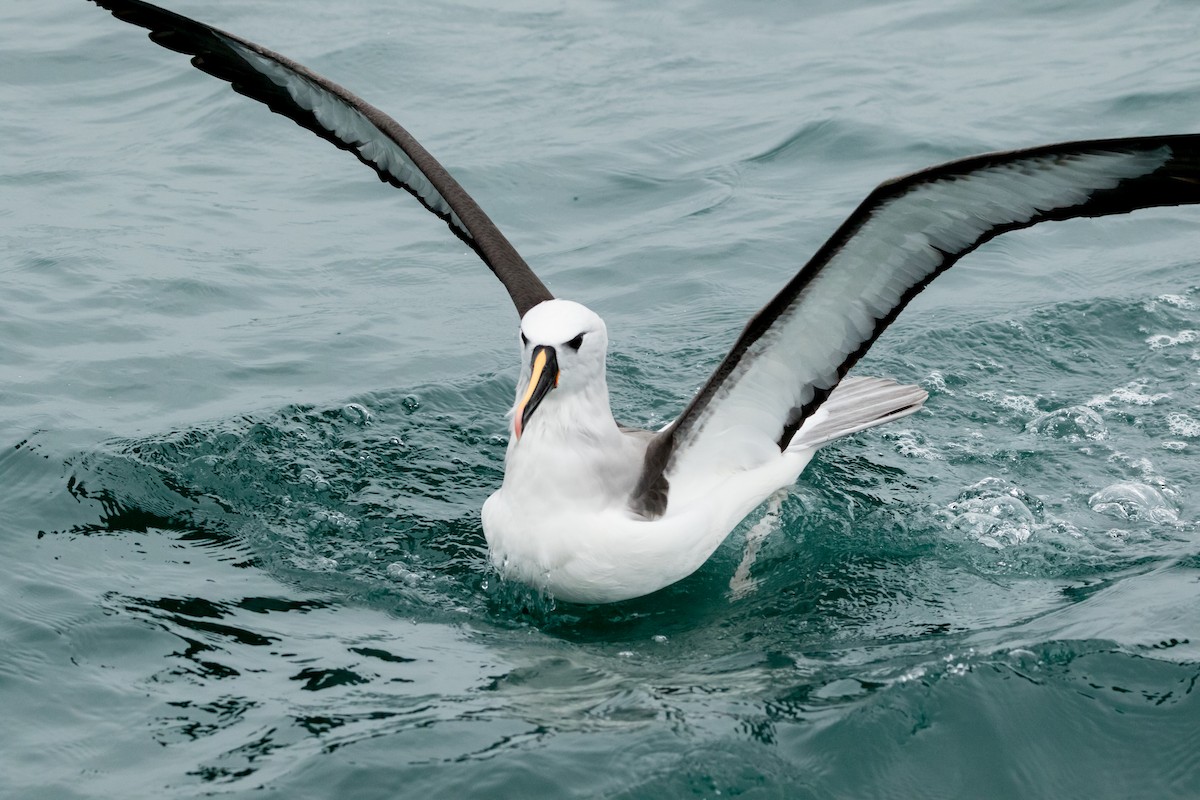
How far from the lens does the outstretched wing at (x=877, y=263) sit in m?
5.77

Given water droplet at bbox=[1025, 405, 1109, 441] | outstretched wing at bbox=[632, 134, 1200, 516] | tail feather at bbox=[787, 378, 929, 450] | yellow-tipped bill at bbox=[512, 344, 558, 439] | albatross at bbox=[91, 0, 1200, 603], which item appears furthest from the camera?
water droplet at bbox=[1025, 405, 1109, 441]

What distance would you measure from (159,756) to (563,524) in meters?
2.08

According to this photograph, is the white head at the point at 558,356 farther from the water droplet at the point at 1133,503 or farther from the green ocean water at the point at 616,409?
the water droplet at the point at 1133,503

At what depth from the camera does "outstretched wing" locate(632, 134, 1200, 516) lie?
5.77 metres

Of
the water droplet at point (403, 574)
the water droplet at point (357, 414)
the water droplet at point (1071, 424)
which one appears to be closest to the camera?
the water droplet at point (403, 574)

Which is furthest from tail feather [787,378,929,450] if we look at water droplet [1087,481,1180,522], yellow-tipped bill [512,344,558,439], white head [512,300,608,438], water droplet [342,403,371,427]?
water droplet [342,403,371,427]

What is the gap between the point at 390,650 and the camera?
6.57 m

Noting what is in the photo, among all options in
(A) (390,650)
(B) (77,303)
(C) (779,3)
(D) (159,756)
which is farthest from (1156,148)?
(C) (779,3)

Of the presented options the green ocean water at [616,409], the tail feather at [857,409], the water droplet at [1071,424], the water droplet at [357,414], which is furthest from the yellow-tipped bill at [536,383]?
the water droplet at [1071,424]

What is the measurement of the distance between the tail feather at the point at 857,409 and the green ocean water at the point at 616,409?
41cm

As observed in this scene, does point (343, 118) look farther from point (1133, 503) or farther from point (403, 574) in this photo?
point (1133, 503)

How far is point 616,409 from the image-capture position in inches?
386

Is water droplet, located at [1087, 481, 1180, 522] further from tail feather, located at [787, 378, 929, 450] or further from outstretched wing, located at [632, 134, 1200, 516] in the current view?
outstretched wing, located at [632, 134, 1200, 516]

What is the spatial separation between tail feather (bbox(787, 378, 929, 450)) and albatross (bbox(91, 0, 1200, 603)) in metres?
0.03
